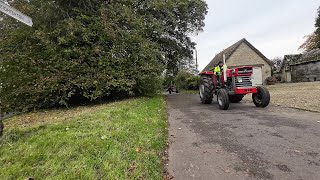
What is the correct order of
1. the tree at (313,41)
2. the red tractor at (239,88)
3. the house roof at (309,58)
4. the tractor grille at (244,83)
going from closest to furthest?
the red tractor at (239,88) < the tractor grille at (244,83) < the house roof at (309,58) < the tree at (313,41)

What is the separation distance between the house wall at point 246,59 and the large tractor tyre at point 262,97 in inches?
850

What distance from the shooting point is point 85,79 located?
11.9m

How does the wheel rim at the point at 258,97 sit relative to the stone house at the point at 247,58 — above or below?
below

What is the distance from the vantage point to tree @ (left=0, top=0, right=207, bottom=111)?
11414mm

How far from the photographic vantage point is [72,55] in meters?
12.2

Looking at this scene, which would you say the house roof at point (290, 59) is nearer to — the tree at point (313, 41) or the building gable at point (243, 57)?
the building gable at point (243, 57)

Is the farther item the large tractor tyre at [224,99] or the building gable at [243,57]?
the building gable at [243,57]

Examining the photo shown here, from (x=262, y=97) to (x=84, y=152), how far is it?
7.49 metres

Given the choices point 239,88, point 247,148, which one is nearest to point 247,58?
point 239,88

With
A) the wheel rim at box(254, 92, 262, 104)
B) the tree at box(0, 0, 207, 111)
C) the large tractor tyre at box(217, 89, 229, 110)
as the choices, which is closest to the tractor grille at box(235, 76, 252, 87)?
the wheel rim at box(254, 92, 262, 104)

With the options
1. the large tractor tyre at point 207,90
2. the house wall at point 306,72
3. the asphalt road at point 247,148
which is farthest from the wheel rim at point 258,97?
the house wall at point 306,72

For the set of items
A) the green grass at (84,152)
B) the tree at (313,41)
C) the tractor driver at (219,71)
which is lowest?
the green grass at (84,152)

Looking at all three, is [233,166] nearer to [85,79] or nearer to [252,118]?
[252,118]

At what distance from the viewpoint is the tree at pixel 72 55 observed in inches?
449
